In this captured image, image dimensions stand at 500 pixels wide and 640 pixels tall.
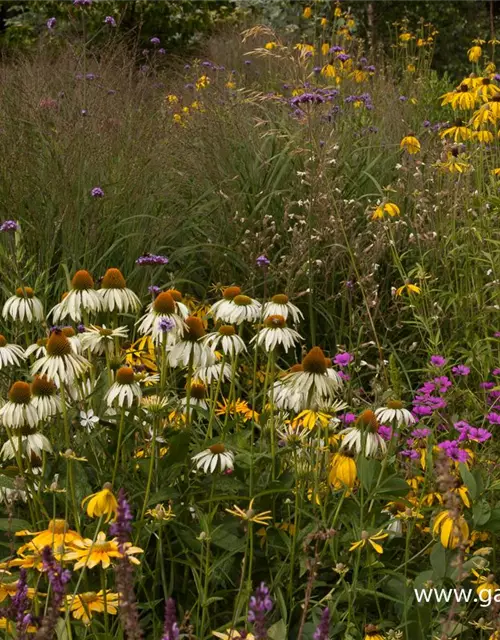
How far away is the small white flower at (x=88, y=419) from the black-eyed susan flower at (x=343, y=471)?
495 millimetres

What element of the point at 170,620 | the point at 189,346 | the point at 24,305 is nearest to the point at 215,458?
the point at 189,346

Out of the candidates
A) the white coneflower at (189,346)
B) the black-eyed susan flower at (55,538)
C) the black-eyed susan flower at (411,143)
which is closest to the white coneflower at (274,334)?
the white coneflower at (189,346)

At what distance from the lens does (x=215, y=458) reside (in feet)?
6.23

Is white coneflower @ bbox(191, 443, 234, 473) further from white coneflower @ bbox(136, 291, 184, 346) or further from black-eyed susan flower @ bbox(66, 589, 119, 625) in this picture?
black-eyed susan flower @ bbox(66, 589, 119, 625)

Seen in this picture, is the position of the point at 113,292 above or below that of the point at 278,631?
above

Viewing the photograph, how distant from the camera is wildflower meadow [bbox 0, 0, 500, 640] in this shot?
1765 mm

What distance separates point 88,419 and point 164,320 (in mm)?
284

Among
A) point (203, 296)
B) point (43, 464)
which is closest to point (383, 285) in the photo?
point (203, 296)

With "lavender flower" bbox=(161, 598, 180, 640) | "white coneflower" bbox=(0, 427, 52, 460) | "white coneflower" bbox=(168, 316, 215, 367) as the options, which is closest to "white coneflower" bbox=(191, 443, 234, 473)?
"white coneflower" bbox=(168, 316, 215, 367)

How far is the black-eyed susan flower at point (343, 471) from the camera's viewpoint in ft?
6.40

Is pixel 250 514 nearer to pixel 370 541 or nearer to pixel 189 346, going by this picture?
pixel 370 541

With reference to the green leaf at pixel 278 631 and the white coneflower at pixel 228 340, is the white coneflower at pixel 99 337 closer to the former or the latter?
the white coneflower at pixel 228 340

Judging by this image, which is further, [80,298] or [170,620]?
A: [80,298]

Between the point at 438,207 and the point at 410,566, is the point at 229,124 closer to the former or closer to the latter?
the point at 438,207
